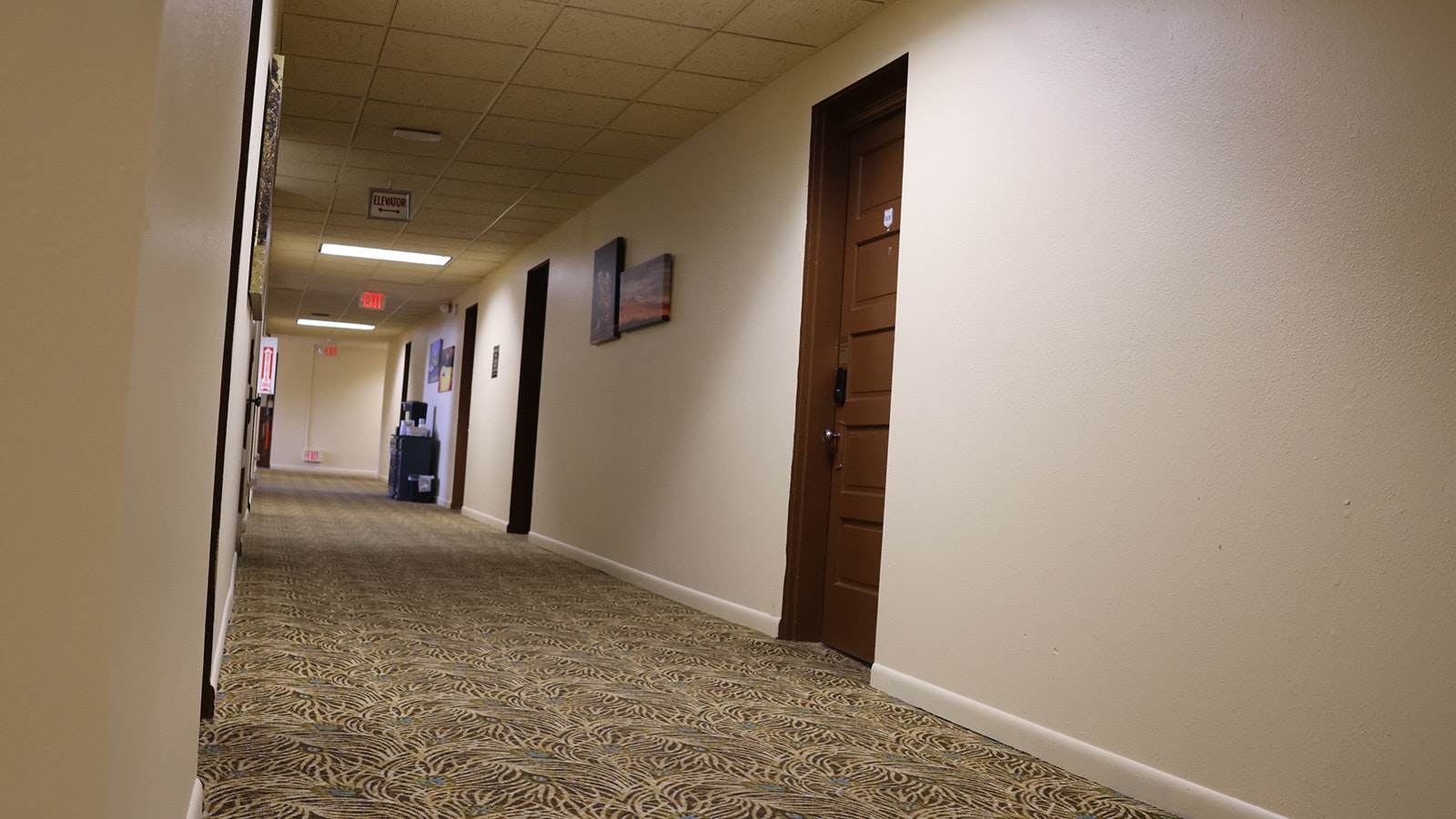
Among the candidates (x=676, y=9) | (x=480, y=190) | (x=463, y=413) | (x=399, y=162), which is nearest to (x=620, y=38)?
(x=676, y=9)

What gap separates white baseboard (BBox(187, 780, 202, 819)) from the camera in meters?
1.87

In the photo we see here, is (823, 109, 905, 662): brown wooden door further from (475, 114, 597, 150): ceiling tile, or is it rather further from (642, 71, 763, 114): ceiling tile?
(475, 114, 597, 150): ceiling tile

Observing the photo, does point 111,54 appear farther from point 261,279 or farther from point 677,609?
point 677,609

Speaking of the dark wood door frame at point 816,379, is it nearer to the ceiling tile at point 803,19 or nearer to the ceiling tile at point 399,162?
the ceiling tile at point 803,19

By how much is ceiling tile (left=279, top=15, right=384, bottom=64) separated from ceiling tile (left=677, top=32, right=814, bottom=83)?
1431 millimetres

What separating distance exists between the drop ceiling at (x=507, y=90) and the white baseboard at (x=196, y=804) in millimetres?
3405

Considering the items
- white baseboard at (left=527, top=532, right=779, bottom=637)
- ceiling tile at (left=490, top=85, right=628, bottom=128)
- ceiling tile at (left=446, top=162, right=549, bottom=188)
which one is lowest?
white baseboard at (left=527, top=532, right=779, bottom=637)

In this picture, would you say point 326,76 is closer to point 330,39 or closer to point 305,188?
point 330,39

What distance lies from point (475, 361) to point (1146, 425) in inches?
411

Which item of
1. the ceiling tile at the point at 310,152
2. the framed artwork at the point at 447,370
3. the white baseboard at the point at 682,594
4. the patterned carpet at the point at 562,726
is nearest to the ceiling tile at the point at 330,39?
the ceiling tile at the point at 310,152

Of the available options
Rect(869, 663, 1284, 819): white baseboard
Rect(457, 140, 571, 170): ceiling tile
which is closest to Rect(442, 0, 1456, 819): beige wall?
Rect(869, 663, 1284, 819): white baseboard

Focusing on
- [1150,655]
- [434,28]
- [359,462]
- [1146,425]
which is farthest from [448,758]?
[359,462]

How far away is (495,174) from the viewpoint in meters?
7.50

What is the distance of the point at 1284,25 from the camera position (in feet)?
8.47
